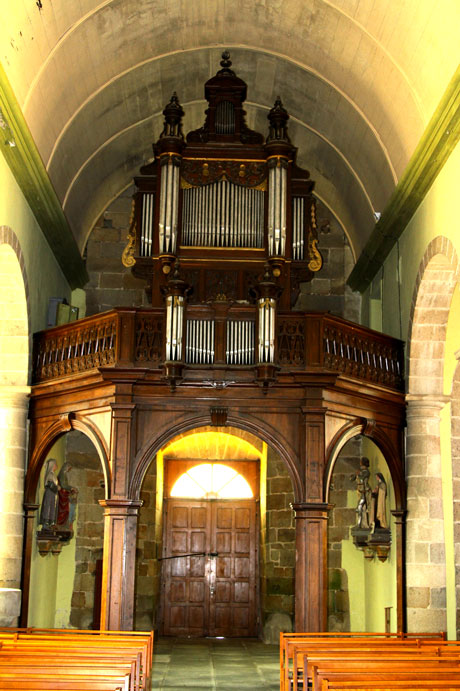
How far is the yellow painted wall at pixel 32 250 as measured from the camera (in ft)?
44.0

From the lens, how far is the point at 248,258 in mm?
16234

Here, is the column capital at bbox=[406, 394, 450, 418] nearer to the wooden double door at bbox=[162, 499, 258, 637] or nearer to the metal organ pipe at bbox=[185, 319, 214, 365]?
the metal organ pipe at bbox=[185, 319, 214, 365]

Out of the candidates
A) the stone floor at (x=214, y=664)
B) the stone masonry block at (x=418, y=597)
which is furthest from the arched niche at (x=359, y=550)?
the stone floor at (x=214, y=664)

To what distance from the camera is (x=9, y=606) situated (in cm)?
1408

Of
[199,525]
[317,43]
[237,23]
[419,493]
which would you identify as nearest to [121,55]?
[237,23]

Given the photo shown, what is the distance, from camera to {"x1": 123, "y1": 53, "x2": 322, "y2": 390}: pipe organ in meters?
16.1

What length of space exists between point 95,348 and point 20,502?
277cm

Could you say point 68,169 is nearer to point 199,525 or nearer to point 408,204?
point 408,204

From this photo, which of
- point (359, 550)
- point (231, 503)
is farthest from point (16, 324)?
point (359, 550)

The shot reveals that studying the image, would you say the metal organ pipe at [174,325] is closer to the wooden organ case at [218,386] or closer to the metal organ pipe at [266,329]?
the wooden organ case at [218,386]

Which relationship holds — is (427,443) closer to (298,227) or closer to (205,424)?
(205,424)

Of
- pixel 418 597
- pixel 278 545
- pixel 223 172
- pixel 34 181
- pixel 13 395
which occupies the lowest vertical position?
pixel 418 597

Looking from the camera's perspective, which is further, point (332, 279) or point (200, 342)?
point (332, 279)

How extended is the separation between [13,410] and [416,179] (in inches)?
285
